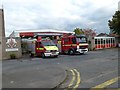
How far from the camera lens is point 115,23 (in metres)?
58.1

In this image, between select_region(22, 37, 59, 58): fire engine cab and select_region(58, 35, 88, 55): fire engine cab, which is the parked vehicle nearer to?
select_region(58, 35, 88, 55): fire engine cab

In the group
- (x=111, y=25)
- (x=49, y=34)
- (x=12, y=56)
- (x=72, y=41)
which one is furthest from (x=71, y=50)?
(x=111, y=25)

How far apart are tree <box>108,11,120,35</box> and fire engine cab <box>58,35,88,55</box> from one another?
2542cm

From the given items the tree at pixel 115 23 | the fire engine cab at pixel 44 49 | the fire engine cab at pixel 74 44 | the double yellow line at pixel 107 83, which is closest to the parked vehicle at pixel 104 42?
the tree at pixel 115 23

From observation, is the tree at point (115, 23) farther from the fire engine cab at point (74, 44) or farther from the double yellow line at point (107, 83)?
the double yellow line at point (107, 83)

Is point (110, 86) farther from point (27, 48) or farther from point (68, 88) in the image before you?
point (27, 48)

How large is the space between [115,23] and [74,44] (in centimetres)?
2669

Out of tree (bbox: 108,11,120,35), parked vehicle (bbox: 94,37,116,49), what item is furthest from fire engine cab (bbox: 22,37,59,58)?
tree (bbox: 108,11,120,35)

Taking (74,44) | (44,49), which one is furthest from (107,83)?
(74,44)

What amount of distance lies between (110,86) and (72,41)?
77.2 feet

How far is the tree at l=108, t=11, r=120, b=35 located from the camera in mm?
57862

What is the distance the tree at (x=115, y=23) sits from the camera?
5786 centimetres

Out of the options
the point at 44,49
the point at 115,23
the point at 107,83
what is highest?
the point at 115,23

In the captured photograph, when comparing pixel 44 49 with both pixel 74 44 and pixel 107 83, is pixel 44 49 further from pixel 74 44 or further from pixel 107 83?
pixel 107 83
